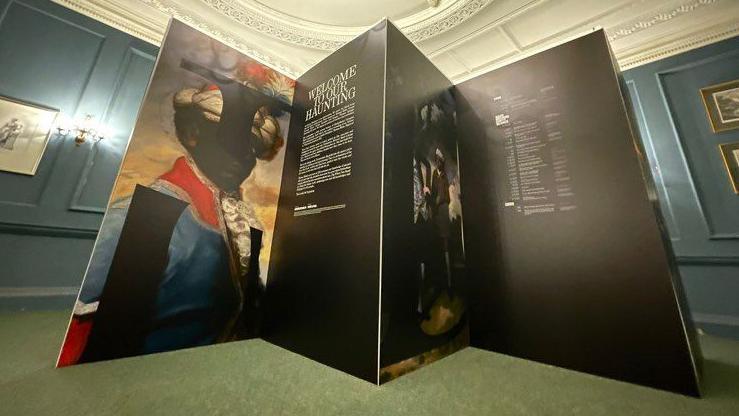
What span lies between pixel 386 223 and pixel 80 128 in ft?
14.1

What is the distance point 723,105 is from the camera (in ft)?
10.7

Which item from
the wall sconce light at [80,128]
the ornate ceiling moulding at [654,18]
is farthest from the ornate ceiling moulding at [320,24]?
the wall sconce light at [80,128]

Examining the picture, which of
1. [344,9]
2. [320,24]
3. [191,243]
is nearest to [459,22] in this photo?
[344,9]

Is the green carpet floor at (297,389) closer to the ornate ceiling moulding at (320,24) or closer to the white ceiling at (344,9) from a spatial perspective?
the ornate ceiling moulding at (320,24)

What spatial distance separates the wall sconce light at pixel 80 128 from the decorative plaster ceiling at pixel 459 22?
160 centimetres

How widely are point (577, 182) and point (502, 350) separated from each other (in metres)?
1.21

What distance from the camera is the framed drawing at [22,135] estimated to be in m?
2.99

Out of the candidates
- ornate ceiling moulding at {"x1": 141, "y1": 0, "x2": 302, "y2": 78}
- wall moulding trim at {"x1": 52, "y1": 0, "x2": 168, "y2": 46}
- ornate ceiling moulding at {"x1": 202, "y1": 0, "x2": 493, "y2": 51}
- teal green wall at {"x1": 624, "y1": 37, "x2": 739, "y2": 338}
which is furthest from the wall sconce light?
teal green wall at {"x1": 624, "y1": 37, "x2": 739, "y2": 338}

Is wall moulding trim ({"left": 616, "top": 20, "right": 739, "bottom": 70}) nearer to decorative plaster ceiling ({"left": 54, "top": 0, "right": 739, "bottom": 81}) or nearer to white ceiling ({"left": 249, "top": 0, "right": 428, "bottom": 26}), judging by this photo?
decorative plaster ceiling ({"left": 54, "top": 0, "right": 739, "bottom": 81})

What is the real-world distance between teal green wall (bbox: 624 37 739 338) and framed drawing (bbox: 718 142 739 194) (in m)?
0.04

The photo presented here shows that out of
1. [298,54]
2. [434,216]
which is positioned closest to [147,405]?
[434,216]

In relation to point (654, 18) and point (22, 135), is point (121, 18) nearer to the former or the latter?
point (22, 135)

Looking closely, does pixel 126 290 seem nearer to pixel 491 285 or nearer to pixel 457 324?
pixel 457 324

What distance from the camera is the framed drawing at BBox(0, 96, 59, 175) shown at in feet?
9.82
